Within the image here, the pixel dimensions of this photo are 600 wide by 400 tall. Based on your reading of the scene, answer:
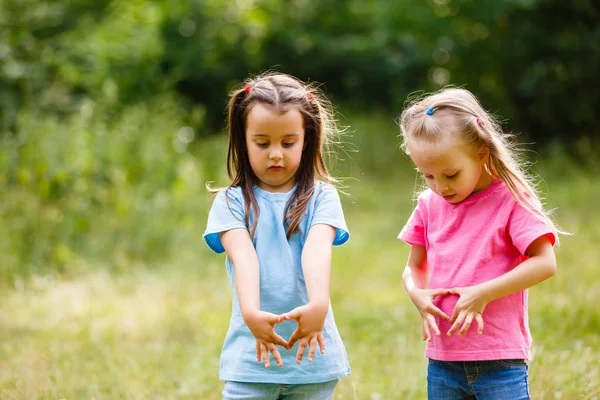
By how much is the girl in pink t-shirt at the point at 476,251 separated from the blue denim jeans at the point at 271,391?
44 cm

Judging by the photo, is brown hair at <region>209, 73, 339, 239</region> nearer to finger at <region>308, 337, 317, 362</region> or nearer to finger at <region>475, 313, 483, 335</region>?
finger at <region>308, 337, 317, 362</region>

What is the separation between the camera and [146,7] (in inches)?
626

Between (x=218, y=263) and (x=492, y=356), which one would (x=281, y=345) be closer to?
(x=492, y=356)

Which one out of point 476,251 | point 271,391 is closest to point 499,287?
point 476,251

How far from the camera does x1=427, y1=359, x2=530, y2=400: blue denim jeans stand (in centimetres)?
271

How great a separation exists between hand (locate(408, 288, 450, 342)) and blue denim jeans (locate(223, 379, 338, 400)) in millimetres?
402

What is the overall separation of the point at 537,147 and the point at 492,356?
44.1ft

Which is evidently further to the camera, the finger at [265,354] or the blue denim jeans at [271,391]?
the blue denim jeans at [271,391]

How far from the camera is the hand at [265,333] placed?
2.53 meters

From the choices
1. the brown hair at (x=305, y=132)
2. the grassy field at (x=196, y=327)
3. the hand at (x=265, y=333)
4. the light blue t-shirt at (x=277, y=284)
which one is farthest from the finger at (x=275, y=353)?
the grassy field at (x=196, y=327)

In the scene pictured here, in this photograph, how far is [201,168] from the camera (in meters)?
9.84

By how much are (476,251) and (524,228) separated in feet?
0.63

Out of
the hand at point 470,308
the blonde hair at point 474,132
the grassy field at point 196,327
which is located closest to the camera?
the hand at point 470,308

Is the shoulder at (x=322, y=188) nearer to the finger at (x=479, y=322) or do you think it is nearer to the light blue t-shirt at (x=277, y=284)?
the light blue t-shirt at (x=277, y=284)
